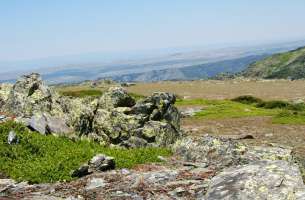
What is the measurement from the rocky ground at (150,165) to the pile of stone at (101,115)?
0.06 metres

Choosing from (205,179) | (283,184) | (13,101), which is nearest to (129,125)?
(13,101)

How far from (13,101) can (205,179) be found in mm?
20844

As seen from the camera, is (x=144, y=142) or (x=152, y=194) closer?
(x=152, y=194)

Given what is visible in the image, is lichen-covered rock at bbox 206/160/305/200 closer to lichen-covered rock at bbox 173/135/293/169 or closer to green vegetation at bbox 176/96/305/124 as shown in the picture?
lichen-covered rock at bbox 173/135/293/169

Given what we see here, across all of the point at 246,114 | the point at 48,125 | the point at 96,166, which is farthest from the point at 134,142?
the point at 246,114

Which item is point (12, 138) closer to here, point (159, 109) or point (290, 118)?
point (159, 109)

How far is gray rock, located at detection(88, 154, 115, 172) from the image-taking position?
70.9 ft

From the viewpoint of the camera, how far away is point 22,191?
20000 millimetres

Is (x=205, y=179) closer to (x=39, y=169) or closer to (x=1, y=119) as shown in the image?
(x=39, y=169)

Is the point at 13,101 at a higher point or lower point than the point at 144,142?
higher

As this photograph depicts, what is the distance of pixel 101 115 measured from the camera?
1275 inches

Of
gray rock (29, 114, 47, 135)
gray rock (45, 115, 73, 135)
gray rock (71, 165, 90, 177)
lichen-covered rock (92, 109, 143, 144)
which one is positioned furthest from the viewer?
lichen-covered rock (92, 109, 143, 144)

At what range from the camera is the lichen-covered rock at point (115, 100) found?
3419 centimetres

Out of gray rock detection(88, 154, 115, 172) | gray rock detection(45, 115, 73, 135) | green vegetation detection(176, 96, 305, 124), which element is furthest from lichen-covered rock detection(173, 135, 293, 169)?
green vegetation detection(176, 96, 305, 124)
